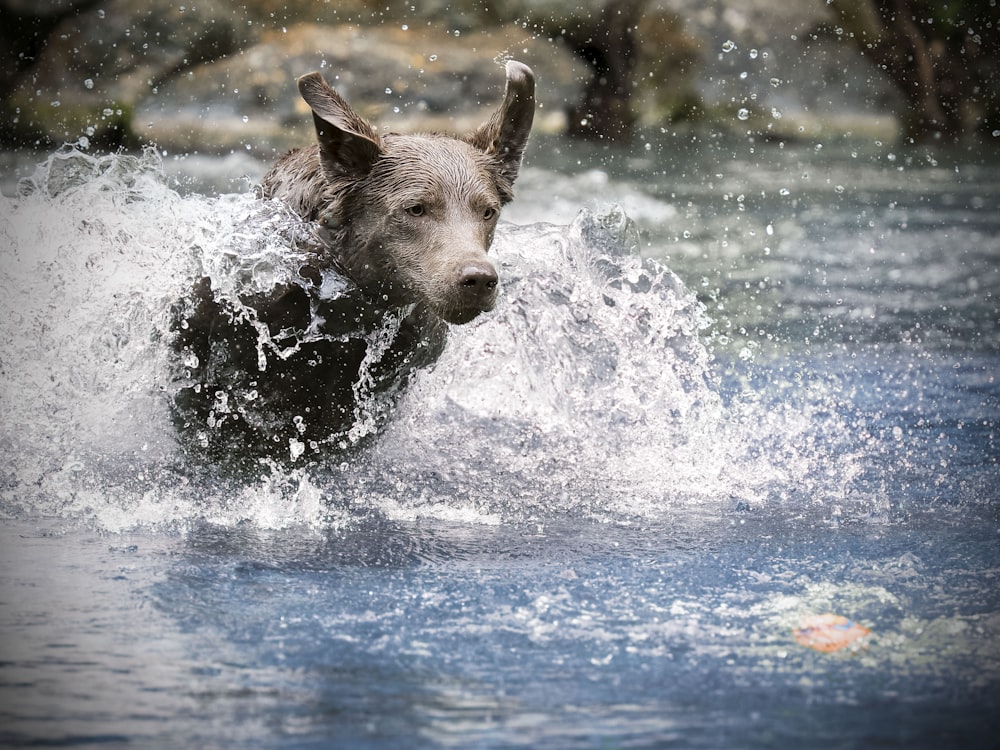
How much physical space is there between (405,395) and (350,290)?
0.78 meters

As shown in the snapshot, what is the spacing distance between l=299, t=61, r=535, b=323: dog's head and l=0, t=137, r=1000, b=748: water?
30 centimetres

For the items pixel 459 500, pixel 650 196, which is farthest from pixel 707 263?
pixel 459 500

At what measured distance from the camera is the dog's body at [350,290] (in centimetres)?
468

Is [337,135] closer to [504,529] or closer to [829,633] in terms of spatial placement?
[504,529]

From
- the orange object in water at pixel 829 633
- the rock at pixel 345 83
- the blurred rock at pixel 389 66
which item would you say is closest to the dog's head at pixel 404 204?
the orange object in water at pixel 829 633

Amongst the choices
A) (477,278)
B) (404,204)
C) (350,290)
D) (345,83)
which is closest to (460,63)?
(345,83)

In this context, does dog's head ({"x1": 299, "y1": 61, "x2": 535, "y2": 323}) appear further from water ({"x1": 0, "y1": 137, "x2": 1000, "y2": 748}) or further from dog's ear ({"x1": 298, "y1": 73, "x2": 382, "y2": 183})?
water ({"x1": 0, "y1": 137, "x2": 1000, "y2": 748})

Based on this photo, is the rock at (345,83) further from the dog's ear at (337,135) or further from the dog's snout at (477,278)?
the dog's snout at (477,278)

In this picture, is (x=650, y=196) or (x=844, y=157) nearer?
(x=650, y=196)

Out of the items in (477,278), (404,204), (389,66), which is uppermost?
(389,66)

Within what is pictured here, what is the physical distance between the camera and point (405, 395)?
5570 millimetres

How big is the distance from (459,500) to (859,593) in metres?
1.81

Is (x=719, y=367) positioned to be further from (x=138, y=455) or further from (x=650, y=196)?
(x=650, y=196)

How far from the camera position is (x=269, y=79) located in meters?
19.0
